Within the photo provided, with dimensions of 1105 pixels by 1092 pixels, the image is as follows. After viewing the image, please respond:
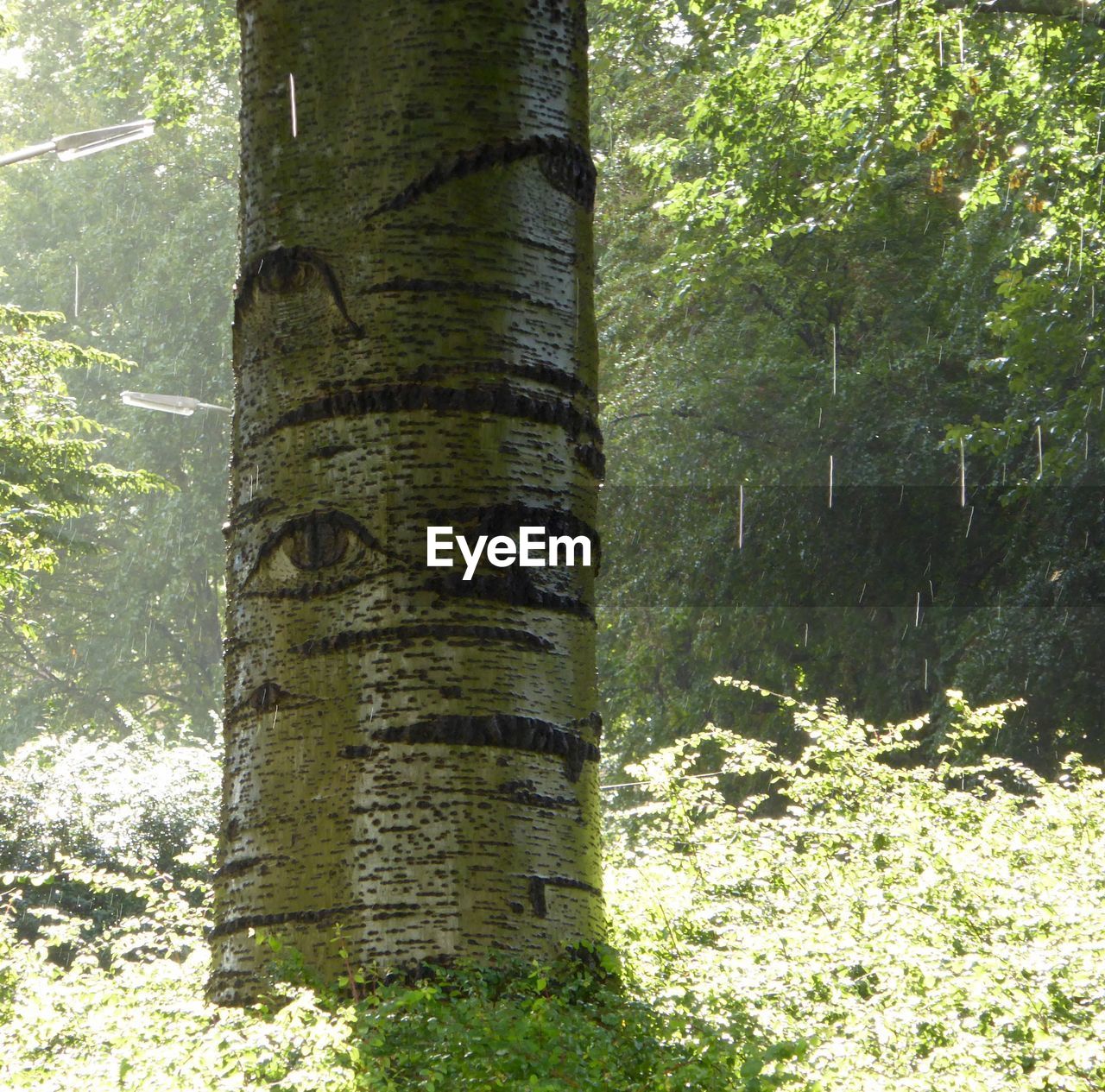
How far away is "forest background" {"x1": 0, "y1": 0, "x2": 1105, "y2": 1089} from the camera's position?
5805mm

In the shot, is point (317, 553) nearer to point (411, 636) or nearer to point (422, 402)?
Answer: point (411, 636)

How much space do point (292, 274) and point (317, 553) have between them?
0.82 metres

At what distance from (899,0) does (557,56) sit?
22.9 ft

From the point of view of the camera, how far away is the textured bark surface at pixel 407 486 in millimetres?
3801

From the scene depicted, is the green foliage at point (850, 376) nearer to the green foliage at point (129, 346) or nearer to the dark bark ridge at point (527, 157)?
the dark bark ridge at point (527, 157)

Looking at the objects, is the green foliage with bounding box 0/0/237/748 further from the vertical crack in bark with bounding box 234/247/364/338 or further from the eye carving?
the eye carving

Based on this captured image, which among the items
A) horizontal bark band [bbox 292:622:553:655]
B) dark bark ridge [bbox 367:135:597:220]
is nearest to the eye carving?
horizontal bark band [bbox 292:622:553:655]

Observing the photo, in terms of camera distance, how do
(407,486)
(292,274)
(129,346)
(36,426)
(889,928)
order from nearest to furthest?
(407,486) → (889,928) → (292,274) → (36,426) → (129,346)

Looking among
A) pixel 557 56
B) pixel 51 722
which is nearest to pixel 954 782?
pixel 557 56

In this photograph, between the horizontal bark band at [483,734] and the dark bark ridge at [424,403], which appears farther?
the dark bark ridge at [424,403]

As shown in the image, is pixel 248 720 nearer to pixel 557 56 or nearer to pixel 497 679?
pixel 497 679

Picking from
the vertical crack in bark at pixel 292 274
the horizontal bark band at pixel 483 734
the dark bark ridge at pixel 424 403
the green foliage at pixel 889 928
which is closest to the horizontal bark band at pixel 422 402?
the dark bark ridge at pixel 424 403

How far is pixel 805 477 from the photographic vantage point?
18234 mm

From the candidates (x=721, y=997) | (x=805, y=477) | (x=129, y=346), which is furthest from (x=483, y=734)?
(x=129, y=346)
